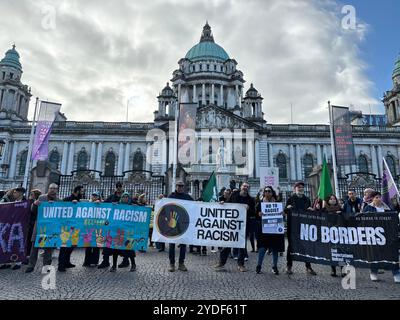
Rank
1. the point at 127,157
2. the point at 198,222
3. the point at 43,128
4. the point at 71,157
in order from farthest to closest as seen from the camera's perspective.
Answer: the point at 127,157
the point at 71,157
the point at 43,128
the point at 198,222

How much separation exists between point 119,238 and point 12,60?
56095 millimetres

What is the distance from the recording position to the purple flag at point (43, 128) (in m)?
21.8

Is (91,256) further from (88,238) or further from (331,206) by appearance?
Answer: (331,206)

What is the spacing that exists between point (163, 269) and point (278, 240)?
3273mm

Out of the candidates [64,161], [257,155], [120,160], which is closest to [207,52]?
[257,155]

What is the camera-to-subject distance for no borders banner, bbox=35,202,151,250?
Answer: 833cm

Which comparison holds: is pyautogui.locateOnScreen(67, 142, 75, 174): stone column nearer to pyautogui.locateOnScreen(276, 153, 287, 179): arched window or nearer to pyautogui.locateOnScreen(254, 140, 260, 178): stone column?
pyautogui.locateOnScreen(254, 140, 260, 178): stone column

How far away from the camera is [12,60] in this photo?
51.2 m

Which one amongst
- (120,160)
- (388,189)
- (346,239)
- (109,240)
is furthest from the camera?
(120,160)

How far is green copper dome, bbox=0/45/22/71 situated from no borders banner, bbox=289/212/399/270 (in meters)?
58.1

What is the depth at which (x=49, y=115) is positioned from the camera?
21.9 m

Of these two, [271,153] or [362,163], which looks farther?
[362,163]

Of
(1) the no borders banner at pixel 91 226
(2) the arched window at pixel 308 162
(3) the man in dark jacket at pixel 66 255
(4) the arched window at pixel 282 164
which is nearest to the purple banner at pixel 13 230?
(1) the no borders banner at pixel 91 226
